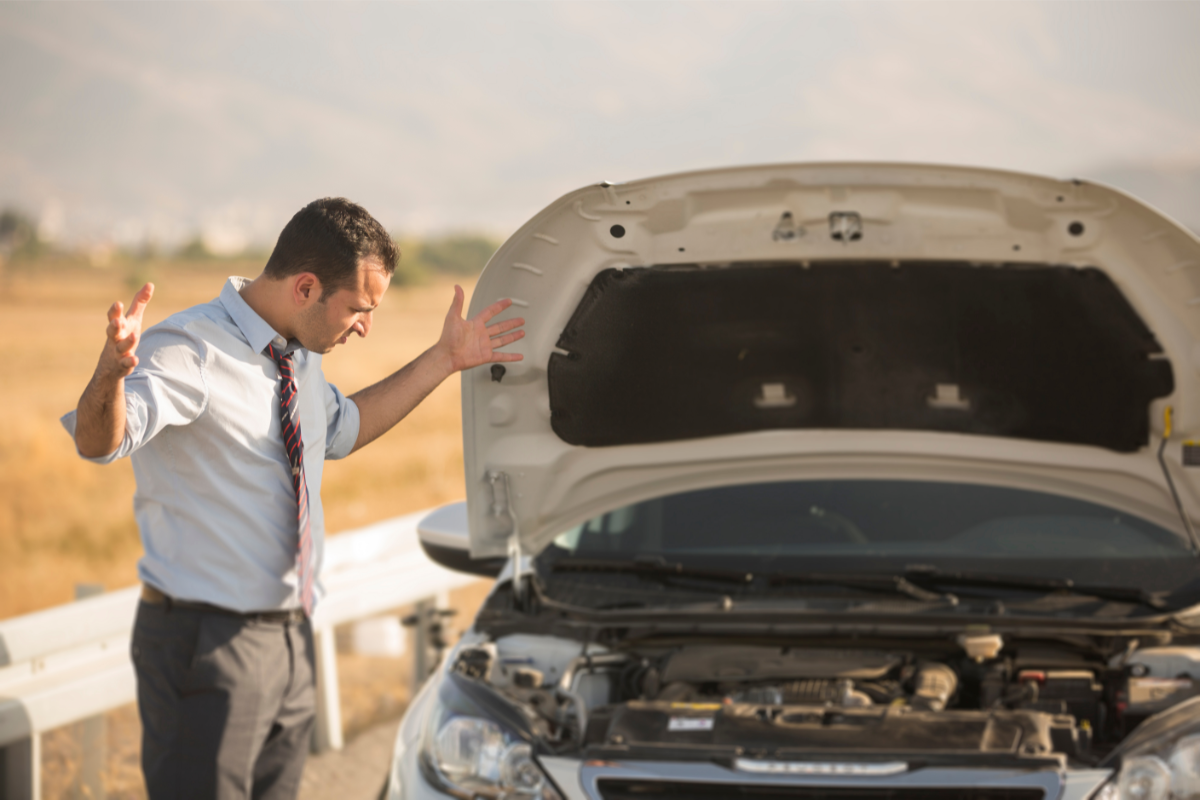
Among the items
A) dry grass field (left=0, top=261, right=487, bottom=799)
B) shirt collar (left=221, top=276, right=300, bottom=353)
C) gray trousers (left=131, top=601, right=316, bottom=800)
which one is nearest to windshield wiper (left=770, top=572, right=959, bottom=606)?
gray trousers (left=131, top=601, right=316, bottom=800)

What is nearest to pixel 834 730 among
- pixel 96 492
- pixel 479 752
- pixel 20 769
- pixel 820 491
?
pixel 479 752

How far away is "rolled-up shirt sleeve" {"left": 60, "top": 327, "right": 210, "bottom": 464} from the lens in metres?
2.52


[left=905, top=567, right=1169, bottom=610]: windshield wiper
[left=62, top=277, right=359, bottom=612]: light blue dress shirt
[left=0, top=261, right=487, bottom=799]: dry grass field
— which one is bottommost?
[left=0, top=261, right=487, bottom=799]: dry grass field

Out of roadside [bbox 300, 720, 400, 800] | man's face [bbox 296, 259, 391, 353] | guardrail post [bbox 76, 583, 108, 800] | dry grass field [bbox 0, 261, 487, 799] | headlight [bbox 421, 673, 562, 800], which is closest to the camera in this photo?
headlight [bbox 421, 673, 562, 800]

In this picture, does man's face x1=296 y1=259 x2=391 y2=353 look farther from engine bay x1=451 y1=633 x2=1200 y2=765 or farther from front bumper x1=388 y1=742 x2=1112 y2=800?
front bumper x1=388 y1=742 x2=1112 y2=800

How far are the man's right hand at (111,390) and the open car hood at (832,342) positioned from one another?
1.12 metres

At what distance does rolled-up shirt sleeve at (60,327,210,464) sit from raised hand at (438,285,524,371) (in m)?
0.70

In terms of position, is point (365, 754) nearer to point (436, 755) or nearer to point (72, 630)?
point (72, 630)

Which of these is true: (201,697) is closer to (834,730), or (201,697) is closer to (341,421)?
(341,421)

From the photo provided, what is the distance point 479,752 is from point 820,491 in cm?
150

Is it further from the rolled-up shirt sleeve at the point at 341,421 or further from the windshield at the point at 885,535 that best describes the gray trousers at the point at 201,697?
the windshield at the point at 885,535

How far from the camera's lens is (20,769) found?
11.7ft

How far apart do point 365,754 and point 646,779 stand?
10.8 feet

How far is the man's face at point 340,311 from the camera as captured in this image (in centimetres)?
289
